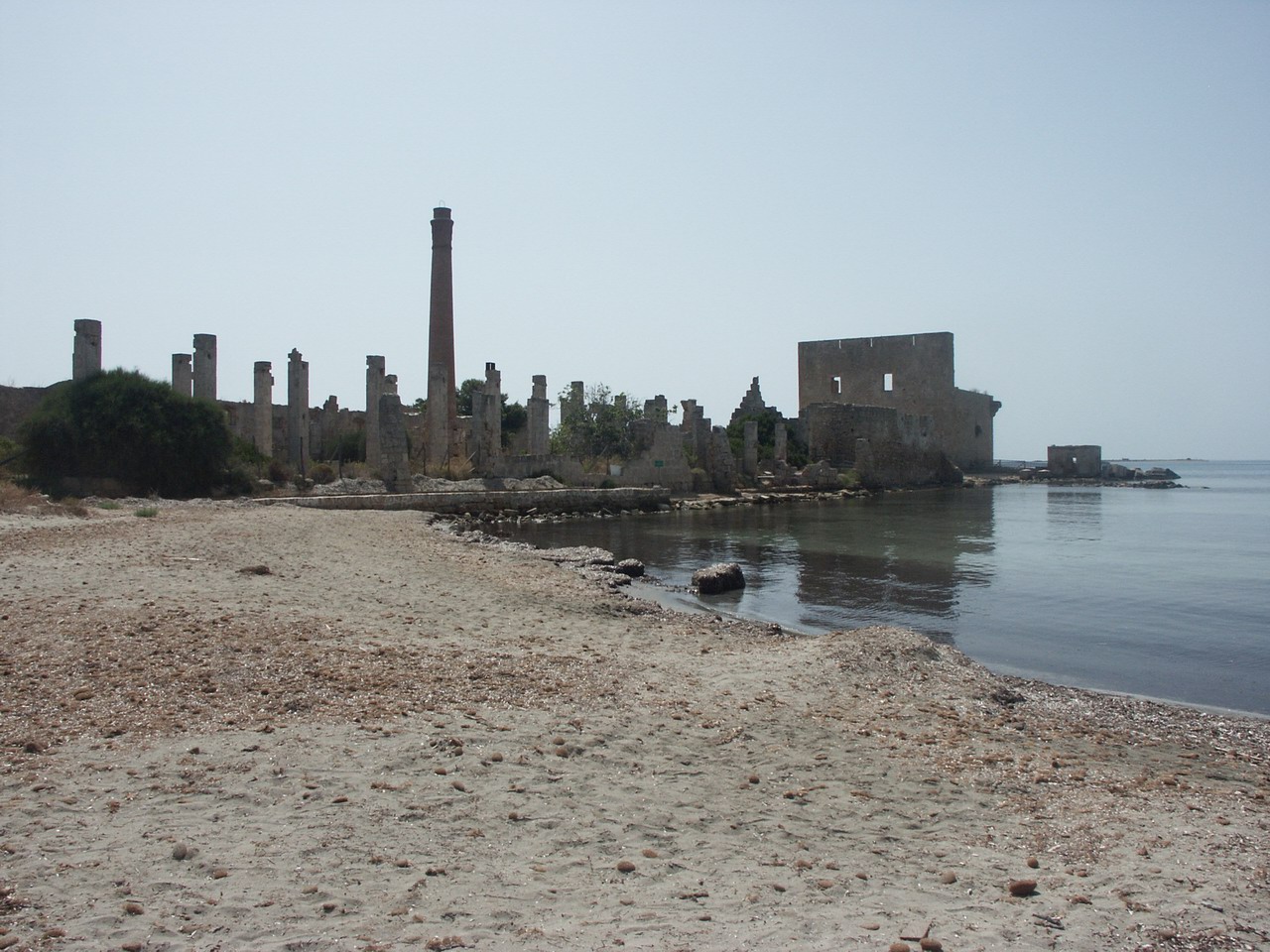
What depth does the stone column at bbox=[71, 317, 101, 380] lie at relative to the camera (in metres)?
21.0

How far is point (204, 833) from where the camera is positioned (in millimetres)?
3525

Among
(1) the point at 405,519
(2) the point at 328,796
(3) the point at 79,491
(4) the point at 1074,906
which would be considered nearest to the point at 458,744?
(2) the point at 328,796

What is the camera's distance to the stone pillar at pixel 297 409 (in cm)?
2547

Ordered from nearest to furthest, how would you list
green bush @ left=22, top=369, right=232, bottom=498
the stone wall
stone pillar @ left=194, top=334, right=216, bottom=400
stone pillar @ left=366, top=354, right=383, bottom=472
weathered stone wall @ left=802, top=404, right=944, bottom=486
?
green bush @ left=22, top=369, right=232, bottom=498 → stone pillar @ left=194, top=334, right=216, bottom=400 → stone pillar @ left=366, top=354, right=383, bottom=472 → the stone wall → weathered stone wall @ left=802, top=404, right=944, bottom=486

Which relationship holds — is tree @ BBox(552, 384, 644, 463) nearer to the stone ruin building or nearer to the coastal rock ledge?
the stone ruin building

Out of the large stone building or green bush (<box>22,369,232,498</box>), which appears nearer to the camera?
green bush (<box>22,369,232,498</box>)

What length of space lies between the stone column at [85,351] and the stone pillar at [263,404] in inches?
175

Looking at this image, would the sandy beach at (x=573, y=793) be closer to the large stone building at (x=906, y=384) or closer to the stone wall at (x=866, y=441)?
the stone wall at (x=866, y=441)

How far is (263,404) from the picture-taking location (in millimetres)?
25453

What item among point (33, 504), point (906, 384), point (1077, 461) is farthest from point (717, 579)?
point (1077, 461)

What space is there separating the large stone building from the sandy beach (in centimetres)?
4235

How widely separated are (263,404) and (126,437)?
18.1 feet

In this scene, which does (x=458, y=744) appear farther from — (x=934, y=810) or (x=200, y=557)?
(x=200, y=557)

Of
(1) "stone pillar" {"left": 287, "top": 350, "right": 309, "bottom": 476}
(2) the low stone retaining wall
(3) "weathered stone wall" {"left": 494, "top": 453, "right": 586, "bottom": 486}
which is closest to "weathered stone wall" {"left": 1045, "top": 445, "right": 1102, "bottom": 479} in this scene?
(2) the low stone retaining wall
